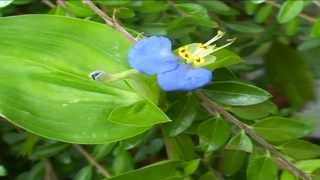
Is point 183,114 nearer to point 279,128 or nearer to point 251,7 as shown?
point 279,128

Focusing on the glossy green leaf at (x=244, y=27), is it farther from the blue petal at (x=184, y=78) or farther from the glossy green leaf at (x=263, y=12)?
the blue petal at (x=184, y=78)

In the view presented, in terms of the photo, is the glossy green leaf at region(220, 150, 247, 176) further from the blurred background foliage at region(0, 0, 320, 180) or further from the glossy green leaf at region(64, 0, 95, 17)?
the glossy green leaf at region(64, 0, 95, 17)

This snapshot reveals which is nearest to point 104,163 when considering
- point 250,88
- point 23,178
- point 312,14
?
point 23,178

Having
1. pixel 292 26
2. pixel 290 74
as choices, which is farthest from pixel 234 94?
pixel 290 74

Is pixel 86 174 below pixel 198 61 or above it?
below

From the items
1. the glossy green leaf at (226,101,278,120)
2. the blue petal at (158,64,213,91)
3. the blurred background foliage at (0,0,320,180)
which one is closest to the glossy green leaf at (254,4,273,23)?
the blurred background foliage at (0,0,320,180)

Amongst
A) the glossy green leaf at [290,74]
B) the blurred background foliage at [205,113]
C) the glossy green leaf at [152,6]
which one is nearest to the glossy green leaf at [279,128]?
the blurred background foliage at [205,113]
